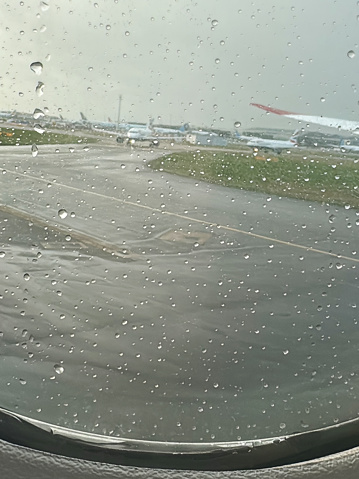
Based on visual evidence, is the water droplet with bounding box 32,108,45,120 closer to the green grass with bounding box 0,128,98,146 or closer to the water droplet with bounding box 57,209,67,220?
the green grass with bounding box 0,128,98,146

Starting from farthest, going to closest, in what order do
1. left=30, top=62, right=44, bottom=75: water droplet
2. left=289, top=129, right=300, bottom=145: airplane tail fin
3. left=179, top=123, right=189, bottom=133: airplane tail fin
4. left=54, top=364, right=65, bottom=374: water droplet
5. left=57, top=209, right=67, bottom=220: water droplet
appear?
left=57, top=209, right=67, bottom=220: water droplet < left=289, top=129, right=300, bottom=145: airplane tail fin < left=179, top=123, right=189, bottom=133: airplane tail fin < left=30, top=62, right=44, bottom=75: water droplet < left=54, top=364, right=65, bottom=374: water droplet

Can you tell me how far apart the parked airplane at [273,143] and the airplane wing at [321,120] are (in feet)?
0.38

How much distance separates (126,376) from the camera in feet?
10.3

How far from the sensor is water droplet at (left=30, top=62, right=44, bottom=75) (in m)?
3.27

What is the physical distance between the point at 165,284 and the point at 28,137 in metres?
1.18

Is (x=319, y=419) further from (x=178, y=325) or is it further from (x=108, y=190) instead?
(x=108, y=190)

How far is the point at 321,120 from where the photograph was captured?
3416 mm

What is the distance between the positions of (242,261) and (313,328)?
23.7 inches

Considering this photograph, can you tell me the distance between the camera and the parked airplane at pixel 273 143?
3495 millimetres

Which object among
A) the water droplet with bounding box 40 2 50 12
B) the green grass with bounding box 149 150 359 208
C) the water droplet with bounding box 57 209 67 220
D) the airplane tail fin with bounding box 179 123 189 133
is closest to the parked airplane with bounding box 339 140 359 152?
the green grass with bounding box 149 150 359 208

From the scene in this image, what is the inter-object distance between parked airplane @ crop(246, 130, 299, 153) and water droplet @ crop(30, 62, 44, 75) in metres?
1.24

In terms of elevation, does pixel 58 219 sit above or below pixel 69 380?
above

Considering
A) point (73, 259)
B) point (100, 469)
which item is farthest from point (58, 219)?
point (100, 469)

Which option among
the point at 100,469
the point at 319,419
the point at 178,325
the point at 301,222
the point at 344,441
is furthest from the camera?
the point at 301,222
